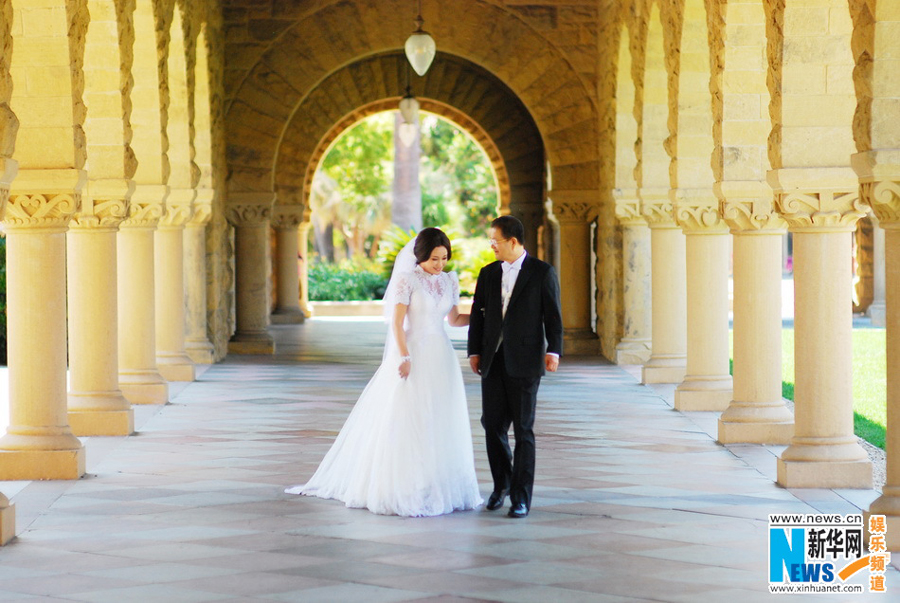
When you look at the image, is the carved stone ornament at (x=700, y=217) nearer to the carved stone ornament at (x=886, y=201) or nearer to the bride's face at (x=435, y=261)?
the bride's face at (x=435, y=261)

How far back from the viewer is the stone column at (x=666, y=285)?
41.3 ft

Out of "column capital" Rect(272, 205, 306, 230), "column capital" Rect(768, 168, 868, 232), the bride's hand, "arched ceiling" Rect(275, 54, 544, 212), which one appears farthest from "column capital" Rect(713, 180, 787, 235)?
"column capital" Rect(272, 205, 306, 230)

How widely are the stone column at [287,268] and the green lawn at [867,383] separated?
28.7ft

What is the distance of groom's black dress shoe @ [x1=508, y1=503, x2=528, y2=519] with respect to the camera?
6.45 m

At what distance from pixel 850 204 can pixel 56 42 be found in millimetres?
4969

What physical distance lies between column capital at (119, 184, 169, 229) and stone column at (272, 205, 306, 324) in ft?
36.2

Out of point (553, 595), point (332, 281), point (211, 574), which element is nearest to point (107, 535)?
point (211, 574)

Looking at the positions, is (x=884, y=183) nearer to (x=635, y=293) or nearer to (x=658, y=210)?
(x=658, y=210)

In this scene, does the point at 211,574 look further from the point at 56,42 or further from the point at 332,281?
the point at 332,281

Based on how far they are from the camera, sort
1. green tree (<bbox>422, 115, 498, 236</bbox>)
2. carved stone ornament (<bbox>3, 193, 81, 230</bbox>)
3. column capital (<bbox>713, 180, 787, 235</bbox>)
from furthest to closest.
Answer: green tree (<bbox>422, 115, 498, 236</bbox>)
column capital (<bbox>713, 180, 787, 235</bbox>)
carved stone ornament (<bbox>3, 193, 81, 230</bbox>)

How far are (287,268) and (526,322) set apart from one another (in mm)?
17313

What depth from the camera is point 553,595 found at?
5016mm

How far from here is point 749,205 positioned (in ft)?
28.9

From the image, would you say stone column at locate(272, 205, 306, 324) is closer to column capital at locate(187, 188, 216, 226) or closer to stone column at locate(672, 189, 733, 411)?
column capital at locate(187, 188, 216, 226)
